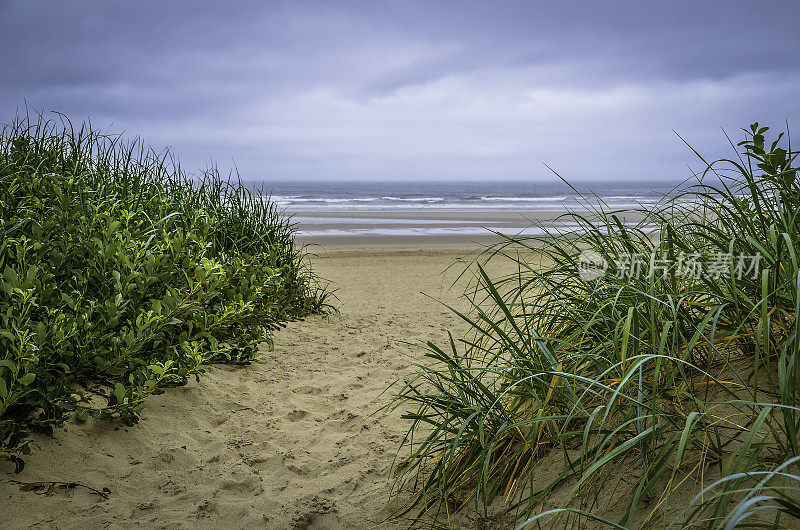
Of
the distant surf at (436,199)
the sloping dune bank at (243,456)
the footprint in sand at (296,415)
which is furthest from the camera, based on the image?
the distant surf at (436,199)

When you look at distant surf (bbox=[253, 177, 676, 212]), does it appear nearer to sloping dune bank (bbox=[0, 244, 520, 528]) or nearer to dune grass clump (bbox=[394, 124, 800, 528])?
sloping dune bank (bbox=[0, 244, 520, 528])

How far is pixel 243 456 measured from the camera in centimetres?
305

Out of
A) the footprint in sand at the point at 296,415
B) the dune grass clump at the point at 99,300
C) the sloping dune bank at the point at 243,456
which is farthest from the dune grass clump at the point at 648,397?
the dune grass clump at the point at 99,300

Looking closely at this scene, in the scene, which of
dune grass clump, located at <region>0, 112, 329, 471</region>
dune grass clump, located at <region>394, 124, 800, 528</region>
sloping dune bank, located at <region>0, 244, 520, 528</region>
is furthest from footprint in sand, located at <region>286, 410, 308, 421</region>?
dune grass clump, located at <region>394, 124, 800, 528</region>

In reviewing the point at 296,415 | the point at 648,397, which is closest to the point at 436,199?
the point at 296,415

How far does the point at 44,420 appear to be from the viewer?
2807mm

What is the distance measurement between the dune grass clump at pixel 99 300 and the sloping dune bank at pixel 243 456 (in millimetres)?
167

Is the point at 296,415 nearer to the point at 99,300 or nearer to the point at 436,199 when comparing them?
the point at 99,300

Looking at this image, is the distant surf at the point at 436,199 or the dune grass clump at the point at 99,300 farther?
the distant surf at the point at 436,199

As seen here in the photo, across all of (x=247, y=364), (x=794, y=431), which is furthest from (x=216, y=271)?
(x=794, y=431)

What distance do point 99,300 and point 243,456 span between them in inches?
54.2

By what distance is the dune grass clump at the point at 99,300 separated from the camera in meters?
2.78

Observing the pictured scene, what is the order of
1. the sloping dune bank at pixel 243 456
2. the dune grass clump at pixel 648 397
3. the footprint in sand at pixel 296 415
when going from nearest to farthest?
Answer: the dune grass clump at pixel 648 397
the sloping dune bank at pixel 243 456
the footprint in sand at pixel 296 415

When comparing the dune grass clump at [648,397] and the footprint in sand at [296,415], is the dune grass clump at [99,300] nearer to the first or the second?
the footprint in sand at [296,415]
